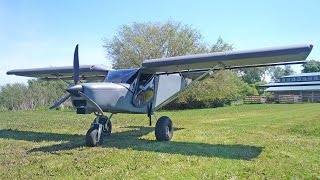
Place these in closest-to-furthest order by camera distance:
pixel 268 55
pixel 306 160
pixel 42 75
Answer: pixel 306 160 → pixel 268 55 → pixel 42 75

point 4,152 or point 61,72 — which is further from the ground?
point 61,72

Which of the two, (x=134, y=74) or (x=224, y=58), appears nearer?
(x=224, y=58)

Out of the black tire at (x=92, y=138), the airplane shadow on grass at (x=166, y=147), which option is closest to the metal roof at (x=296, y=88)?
the airplane shadow on grass at (x=166, y=147)

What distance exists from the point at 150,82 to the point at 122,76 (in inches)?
51.7

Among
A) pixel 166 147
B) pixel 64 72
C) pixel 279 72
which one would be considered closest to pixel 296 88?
pixel 64 72

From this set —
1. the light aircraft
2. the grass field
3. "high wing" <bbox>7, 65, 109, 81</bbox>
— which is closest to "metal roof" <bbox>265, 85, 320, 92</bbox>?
the light aircraft

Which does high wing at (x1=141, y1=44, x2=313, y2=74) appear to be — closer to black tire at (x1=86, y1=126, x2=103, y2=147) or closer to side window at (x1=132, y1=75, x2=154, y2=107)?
side window at (x1=132, y1=75, x2=154, y2=107)

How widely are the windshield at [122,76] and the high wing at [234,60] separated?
1.57ft

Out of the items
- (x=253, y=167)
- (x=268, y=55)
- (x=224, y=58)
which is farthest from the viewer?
(x=224, y=58)

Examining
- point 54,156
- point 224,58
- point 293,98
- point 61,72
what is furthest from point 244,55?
point 293,98

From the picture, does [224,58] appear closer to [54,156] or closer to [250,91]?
[54,156]

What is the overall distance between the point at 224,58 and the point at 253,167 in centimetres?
409

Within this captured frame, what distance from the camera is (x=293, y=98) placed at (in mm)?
57031

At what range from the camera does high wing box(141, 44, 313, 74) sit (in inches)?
359
